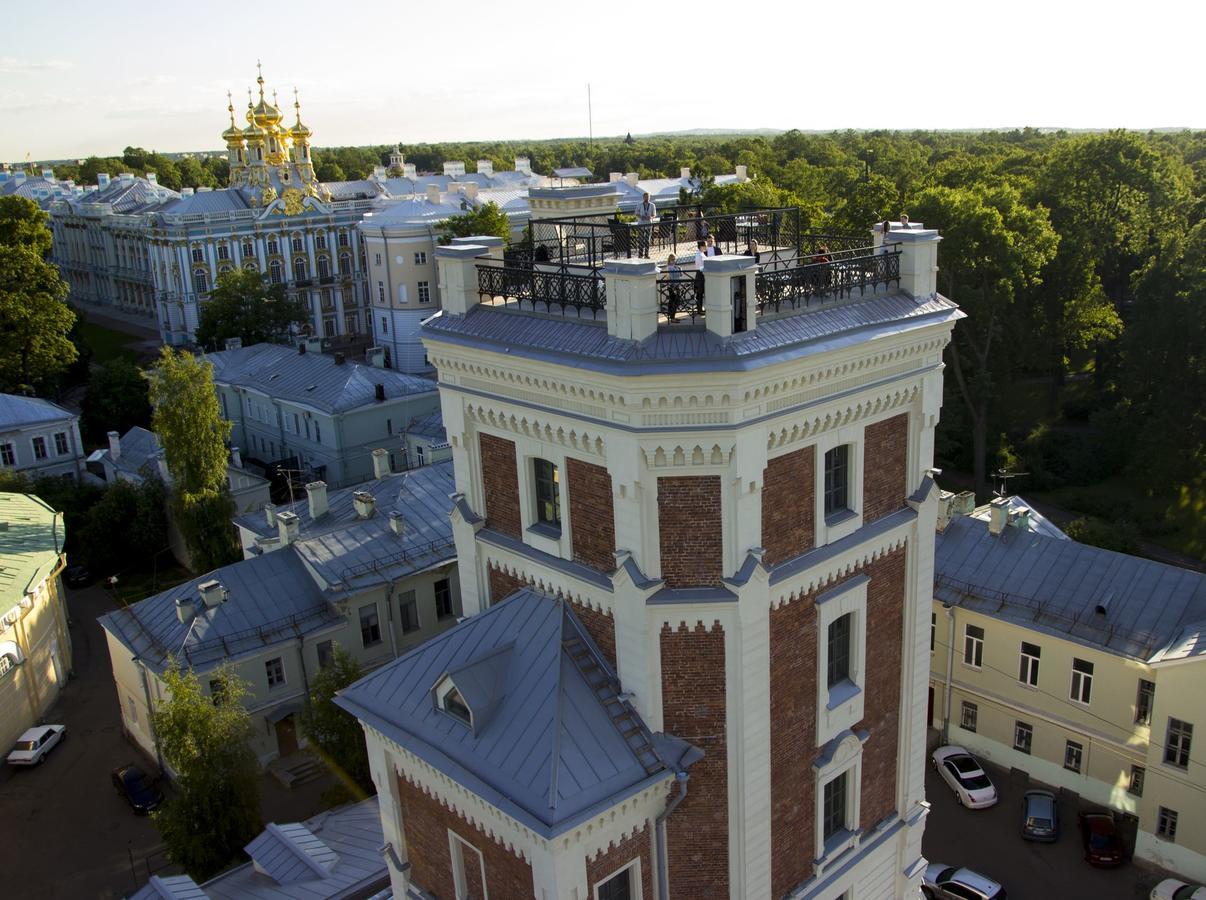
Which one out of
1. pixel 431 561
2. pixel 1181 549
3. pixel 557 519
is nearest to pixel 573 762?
pixel 557 519

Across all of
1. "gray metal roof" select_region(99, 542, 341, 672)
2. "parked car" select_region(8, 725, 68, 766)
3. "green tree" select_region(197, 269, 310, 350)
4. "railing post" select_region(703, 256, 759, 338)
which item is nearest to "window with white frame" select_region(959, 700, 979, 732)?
"gray metal roof" select_region(99, 542, 341, 672)

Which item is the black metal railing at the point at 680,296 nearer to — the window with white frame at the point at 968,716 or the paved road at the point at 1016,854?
the paved road at the point at 1016,854

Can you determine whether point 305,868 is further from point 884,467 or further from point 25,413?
point 25,413

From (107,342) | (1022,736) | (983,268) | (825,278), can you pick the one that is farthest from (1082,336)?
(107,342)

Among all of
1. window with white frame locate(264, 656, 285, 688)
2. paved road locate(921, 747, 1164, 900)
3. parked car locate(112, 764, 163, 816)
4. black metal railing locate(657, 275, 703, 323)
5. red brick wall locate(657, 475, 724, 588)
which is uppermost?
black metal railing locate(657, 275, 703, 323)

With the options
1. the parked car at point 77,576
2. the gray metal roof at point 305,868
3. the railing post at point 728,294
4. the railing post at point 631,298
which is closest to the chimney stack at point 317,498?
the gray metal roof at point 305,868

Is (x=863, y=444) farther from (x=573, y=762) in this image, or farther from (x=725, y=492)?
(x=573, y=762)

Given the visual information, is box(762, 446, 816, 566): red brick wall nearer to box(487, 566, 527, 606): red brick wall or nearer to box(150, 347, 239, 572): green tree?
box(487, 566, 527, 606): red brick wall
